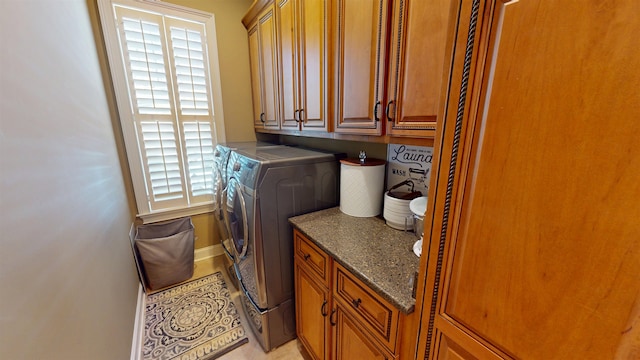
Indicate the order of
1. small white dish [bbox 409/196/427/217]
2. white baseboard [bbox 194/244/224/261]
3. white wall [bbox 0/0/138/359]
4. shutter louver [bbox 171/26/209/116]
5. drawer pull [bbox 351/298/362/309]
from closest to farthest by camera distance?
white wall [bbox 0/0/138/359] → drawer pull [bbox 351/298/362/309] → small white dish [bbox 409/196/427/217] → shutter louver [bbox 171/26/209/116] → white baseboard [bbox 194/244/224/261]

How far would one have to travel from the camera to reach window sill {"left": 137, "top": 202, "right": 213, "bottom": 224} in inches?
86.9

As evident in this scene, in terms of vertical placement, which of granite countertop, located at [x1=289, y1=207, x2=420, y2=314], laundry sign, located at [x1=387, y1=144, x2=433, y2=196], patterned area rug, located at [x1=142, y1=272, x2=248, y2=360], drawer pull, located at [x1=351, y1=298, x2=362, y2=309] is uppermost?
laundry sign, located at [x1=387, y1=144, x2=433, y2=196]

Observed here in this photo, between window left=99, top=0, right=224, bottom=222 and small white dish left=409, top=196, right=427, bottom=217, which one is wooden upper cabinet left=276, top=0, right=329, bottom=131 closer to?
small white dish left=409, top=196, right=427, bottom=217

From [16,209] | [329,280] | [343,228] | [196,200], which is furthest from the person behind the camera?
[196,200]

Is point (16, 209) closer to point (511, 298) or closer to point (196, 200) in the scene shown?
point (511, 298)

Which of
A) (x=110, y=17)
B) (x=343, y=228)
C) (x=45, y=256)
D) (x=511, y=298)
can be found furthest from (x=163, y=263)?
(x=511, y=298)

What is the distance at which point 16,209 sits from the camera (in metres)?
0.55

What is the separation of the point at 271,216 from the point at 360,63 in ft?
3.02

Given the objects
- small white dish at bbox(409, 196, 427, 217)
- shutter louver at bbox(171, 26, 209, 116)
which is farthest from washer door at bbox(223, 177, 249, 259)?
shutter louver at bbox(171, 26, 209, 116)

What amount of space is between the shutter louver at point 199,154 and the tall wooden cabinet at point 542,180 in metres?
2.34

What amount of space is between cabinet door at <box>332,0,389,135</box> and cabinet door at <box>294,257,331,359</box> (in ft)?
2.70

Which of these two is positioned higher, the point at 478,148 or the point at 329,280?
the point at 478,148

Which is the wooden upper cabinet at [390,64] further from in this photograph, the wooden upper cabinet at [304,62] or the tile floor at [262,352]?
the tile floor at [262,352]

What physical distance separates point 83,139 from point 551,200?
5.58 feet
